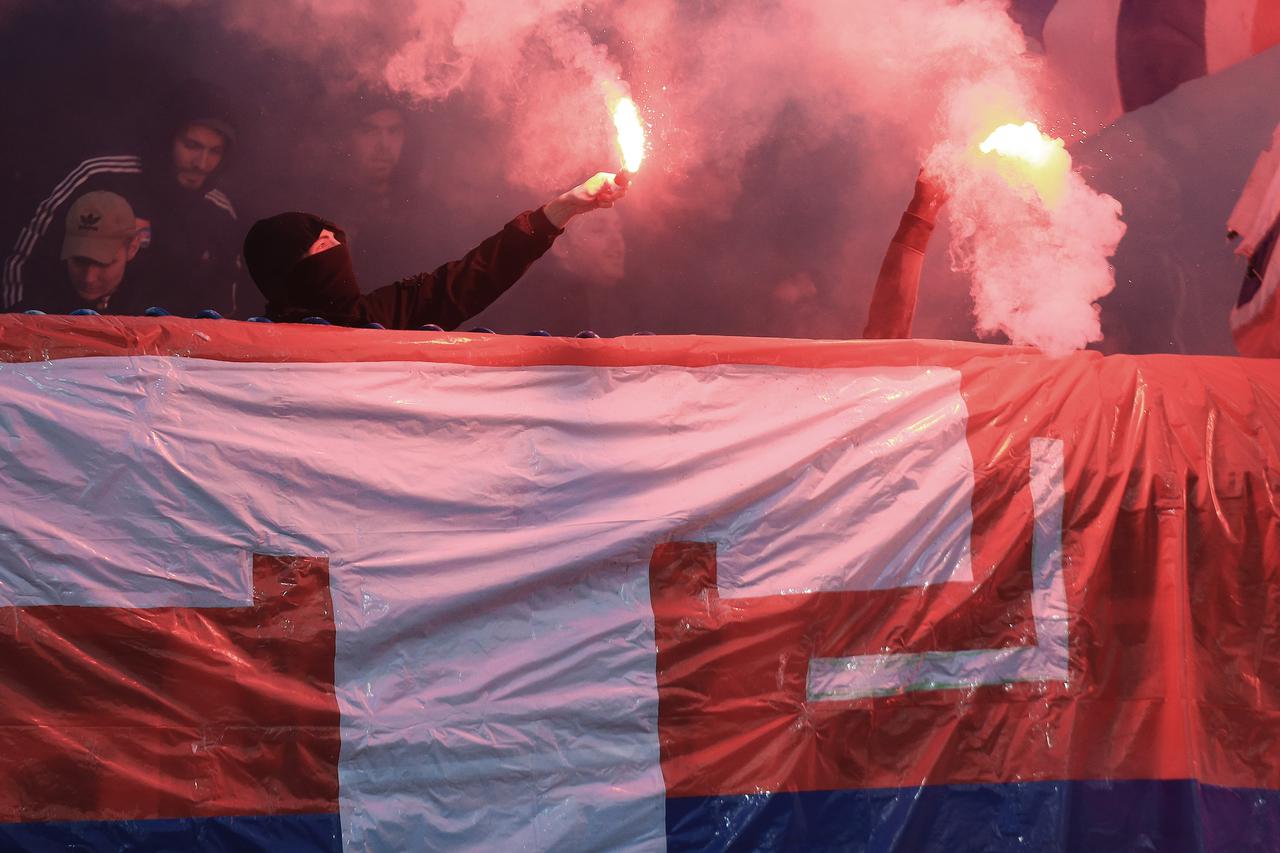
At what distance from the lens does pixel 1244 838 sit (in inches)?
74.5

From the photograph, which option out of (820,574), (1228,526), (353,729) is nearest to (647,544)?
(820,574)

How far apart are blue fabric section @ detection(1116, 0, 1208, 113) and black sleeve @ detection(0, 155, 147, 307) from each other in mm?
2506

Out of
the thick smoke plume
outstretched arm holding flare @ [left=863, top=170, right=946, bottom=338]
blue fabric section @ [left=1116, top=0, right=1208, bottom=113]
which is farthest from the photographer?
blue fabric section @ [left=1116, top=0, right=1208, bottom=113]

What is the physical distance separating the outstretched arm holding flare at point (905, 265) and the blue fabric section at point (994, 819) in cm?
107

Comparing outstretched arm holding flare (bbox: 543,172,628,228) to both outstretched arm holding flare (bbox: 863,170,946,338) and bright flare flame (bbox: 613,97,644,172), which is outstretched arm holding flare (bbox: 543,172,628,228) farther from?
outstretched arm holding flare (bbox: 863,170,946,338)

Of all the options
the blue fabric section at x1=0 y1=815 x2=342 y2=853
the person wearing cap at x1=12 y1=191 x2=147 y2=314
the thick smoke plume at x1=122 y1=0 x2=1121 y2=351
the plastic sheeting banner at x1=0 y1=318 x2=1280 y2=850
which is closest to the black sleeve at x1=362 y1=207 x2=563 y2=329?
the plastic sheeting banner at x1=0 y1=318 x2=1280 y2=850

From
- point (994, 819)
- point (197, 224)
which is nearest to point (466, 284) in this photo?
point (197, 224)

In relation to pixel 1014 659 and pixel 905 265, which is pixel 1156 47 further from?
pixel 1014 659

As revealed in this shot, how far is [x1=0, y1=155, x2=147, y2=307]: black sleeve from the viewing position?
2564mm

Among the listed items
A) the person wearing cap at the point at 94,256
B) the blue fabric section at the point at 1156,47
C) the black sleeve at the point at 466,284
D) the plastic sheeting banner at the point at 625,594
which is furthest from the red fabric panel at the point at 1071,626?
the person wearing cap at the point at 94,256

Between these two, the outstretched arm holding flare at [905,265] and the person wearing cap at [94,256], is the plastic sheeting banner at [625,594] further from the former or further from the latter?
the person wearing cap at [94,256]

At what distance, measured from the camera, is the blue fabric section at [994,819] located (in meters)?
1.80

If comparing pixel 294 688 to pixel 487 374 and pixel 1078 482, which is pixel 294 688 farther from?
pixel 1078 482

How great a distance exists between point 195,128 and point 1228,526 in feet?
7.64
